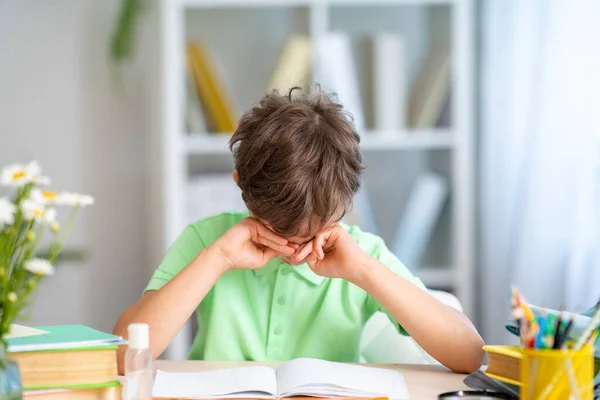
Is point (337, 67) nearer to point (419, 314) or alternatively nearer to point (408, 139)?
point (408, 139)

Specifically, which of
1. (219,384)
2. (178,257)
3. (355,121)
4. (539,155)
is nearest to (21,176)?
(219,384)

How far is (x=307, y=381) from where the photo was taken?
3.89ft

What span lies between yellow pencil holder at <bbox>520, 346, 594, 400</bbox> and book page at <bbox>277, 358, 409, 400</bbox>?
234 millimetres

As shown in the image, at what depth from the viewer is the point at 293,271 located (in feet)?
Answer: 5.17

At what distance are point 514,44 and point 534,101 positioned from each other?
0.86 feet

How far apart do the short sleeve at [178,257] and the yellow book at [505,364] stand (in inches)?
25.2

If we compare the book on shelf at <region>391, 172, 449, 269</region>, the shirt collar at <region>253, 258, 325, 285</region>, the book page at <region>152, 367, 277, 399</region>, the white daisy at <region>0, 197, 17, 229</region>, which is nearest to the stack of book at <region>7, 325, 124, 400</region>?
the book page at <region>152, 367, 277, 399</region>

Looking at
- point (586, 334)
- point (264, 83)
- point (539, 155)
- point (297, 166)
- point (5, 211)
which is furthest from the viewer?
point (264, 83)

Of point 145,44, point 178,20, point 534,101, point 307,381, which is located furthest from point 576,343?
point 145,44

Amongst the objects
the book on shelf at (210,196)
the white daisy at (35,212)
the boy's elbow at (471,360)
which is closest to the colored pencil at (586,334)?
the boy's elbow at (471,360)

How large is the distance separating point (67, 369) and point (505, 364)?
0.59 meters

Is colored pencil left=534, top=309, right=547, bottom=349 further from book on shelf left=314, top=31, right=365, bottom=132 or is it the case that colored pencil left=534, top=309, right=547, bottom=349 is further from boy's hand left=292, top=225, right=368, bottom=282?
book on shelf left=314, top=31, right=365, bottom=132

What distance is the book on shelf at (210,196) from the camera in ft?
9.59

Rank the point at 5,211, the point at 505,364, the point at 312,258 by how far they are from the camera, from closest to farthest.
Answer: the point at 5,211 < the point at 505,364 < the point at 312,258
